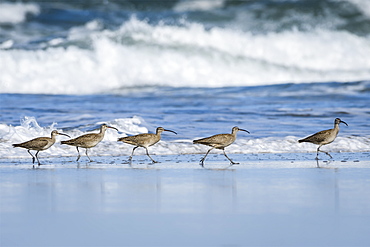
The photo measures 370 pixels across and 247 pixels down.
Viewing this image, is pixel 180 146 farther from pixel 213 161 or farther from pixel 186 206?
pixel 186 206

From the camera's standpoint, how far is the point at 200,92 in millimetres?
28203

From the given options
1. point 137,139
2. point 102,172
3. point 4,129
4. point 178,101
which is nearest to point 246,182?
point 102,172

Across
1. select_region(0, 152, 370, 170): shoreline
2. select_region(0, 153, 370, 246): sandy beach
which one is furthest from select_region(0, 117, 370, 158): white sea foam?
select_region(0, 153, 370, 246): sandy beach

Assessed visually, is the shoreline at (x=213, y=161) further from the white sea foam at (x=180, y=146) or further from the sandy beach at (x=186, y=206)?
the white sea foam at (x=180, y=146)

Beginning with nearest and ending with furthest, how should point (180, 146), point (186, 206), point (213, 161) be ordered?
point (186, 206) < point (213, 161) < point (180, 146)

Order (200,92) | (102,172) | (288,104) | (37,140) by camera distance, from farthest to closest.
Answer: (200,92)
(288,104)
(37,140)
(102,172)

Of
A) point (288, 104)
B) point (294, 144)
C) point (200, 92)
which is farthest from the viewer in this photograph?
point (200, 92)

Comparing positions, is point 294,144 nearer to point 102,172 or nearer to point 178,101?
point 102,172

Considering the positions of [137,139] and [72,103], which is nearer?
[137,139]

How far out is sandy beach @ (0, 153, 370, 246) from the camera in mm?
3840

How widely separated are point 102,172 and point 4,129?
5205 mm

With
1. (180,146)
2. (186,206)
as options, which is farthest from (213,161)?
(186,206)

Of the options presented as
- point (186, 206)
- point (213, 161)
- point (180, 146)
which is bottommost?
point (186, 206)

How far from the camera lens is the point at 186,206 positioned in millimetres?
4922
